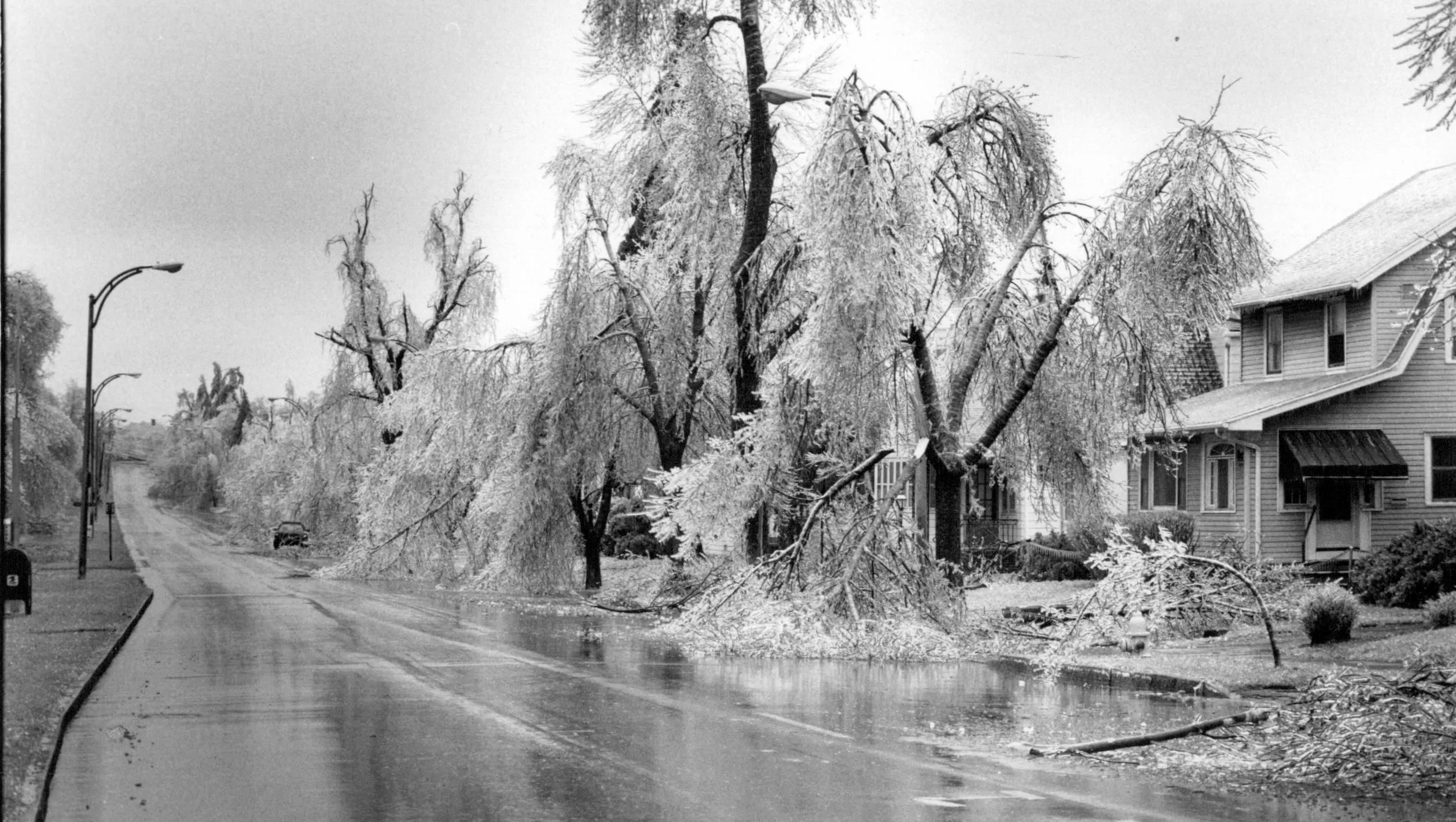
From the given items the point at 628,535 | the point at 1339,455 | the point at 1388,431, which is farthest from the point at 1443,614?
the point at 628,535

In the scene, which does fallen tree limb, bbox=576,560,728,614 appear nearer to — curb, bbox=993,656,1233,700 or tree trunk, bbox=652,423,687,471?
Result: tree trunk, bbox=652,423,687,471

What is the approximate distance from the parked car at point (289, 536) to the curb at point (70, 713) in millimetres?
39799

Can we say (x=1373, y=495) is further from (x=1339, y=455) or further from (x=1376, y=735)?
(x=1376, y=735)

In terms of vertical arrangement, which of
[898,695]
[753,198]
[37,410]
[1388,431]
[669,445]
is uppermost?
[753,198]

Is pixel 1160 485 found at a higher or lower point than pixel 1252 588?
higher

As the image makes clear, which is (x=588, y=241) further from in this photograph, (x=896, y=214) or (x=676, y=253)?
(x=896, y=214)

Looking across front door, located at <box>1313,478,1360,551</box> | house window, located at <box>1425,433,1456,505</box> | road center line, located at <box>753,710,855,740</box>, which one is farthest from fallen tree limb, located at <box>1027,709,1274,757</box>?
house window, located at <box>1425,433,1456,505</box>

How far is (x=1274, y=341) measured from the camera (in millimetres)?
34156

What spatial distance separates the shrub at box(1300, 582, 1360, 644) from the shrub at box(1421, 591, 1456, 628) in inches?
44.4

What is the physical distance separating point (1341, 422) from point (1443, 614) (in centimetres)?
1315

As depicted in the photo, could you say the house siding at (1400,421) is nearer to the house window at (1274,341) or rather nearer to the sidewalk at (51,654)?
the house window at (1274,341)

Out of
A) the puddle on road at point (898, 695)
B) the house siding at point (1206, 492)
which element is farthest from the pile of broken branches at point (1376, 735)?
the house siding at point (1206, 492)

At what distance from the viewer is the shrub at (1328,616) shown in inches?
715

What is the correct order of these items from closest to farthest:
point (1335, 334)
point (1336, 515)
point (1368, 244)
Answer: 1. point (1336, 515)
2. point (1335, 334)
3. point (1368, 244)
